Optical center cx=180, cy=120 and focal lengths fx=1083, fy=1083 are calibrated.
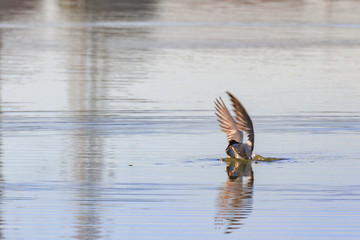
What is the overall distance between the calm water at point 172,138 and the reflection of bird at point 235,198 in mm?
38

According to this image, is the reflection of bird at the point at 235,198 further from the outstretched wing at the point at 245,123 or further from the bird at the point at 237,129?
the outstretched wing at the point at 245,123

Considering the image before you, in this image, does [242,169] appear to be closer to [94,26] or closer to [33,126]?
[33,126]

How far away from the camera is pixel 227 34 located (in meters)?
38.2

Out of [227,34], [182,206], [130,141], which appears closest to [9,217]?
[182,206]

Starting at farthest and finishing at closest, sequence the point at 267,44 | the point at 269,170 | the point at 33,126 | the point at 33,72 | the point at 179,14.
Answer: the point at 179,14, the point at 267,44, the point at 33,72, the point at 33,126, the point at 269,170

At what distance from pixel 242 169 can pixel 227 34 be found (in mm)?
24892

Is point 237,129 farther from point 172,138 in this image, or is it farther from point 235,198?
point 172,138

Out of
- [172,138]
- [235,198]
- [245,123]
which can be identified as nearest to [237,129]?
[245,123]

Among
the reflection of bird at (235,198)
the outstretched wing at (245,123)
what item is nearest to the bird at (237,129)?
the outstretched wing at (245,123)

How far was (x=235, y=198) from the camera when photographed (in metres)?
11.7

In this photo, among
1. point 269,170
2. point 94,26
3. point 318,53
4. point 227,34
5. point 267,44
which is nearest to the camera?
point 269,170

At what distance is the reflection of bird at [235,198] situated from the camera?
1054cm

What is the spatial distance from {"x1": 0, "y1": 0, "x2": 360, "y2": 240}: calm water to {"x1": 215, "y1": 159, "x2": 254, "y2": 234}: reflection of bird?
0.04 meters

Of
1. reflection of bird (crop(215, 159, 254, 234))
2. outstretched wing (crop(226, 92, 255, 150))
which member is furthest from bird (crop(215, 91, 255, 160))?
reflection of bird (crop(215, 159, 254, 234))
